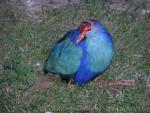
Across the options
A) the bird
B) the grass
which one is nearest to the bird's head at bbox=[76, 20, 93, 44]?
the bird

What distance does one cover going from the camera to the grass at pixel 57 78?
14.0ft

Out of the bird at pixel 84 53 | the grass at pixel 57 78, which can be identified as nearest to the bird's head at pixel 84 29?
the bird at pixel 84 53

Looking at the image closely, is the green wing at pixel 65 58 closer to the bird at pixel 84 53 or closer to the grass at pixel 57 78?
the bird at pixel 84 53

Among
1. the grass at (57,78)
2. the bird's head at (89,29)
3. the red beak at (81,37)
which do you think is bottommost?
the grass at (57,78)

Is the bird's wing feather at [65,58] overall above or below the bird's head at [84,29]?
below

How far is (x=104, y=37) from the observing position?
422 cm

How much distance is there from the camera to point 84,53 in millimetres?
4227

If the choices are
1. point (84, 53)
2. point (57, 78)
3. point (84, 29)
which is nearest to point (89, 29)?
point (84, 29)

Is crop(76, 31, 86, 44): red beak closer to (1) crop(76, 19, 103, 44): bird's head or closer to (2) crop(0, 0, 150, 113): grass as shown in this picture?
(1) crop(76, 19, 103, 44): bird's head

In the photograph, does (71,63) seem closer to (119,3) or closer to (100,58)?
(100,58)

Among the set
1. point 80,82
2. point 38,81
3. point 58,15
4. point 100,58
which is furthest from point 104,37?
point 58,15

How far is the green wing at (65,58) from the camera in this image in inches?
168

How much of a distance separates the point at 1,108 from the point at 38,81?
530 millimetres

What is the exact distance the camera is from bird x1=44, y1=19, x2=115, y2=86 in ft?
13.8
